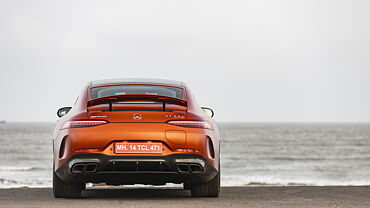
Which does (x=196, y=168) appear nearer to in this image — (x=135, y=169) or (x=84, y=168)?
(x=135, y=169)

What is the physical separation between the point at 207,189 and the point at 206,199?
0.64ft

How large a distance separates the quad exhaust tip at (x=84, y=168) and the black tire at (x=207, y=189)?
5.11ft

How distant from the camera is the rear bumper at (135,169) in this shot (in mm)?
7730

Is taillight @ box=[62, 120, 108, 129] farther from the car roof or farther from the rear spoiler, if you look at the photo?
the car roof

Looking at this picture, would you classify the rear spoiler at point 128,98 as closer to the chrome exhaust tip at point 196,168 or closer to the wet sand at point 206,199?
the chrome exhaust tip at point 196,168

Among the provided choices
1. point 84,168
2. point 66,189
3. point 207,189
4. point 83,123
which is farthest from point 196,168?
point 66,189

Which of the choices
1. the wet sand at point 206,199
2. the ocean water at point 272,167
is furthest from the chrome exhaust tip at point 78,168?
the ocean water at point 272,167

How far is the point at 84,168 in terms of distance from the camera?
25.8 ft

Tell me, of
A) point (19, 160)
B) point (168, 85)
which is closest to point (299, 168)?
point (19, 160)

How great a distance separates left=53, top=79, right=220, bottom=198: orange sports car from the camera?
775 centimetres

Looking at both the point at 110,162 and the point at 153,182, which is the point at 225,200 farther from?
the point at 110,162

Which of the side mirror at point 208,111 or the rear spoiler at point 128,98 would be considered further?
the side mirror at point 208,111

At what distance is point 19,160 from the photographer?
5081cm

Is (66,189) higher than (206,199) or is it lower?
higher
